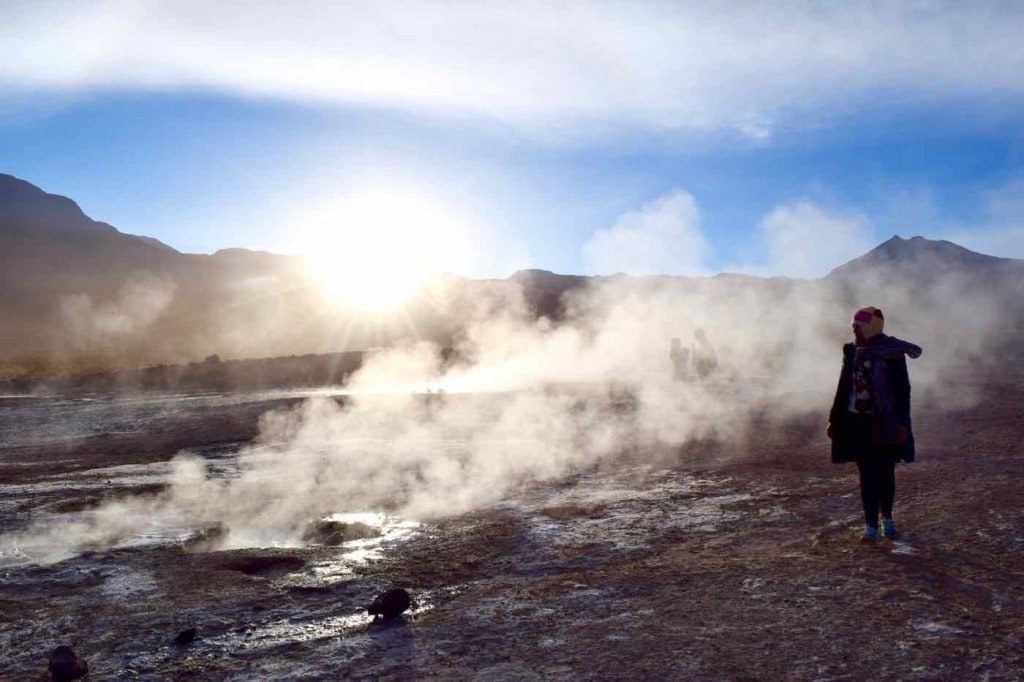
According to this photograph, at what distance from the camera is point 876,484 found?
5.11m

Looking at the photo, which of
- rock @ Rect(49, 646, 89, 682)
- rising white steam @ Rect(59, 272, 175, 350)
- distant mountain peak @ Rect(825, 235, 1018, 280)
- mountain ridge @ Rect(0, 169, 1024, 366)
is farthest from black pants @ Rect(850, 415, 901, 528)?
distant mountain peak @ Rect(825, 235, 1018, 280)

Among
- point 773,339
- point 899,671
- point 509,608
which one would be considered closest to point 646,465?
point 509,608

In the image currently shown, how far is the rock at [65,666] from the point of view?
363 cm

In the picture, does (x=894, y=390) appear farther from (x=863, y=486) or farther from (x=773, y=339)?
(x=773, y=339)

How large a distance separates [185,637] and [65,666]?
2.01 ft

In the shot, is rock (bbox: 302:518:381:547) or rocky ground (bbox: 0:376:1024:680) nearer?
rocky ground (bbox: 0:376:1024:680)

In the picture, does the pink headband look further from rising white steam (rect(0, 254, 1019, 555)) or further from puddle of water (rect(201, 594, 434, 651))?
rising white steam (rect(0, 254, 1019, 555))

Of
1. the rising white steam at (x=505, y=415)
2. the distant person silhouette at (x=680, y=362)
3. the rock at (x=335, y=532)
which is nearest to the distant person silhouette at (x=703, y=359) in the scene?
the rising white steam at (x=505, y=415)

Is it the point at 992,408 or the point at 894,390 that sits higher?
the point at 894,390

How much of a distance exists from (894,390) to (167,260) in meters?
72.8

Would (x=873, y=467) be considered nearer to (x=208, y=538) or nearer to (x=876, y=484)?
(x=876, y=484)

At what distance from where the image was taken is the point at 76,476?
9477 millimetres

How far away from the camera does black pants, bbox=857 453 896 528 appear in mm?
5070

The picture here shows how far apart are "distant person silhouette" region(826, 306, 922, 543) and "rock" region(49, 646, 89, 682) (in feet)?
14.8
